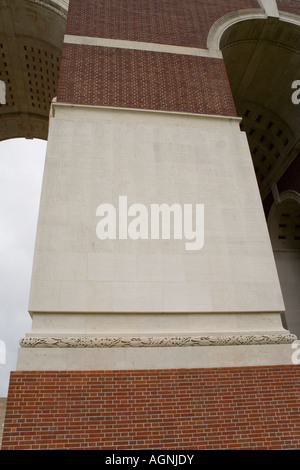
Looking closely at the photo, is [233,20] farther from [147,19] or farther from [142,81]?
[142,81]

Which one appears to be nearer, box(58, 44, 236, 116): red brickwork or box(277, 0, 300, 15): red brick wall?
box(58, 44, 236, 116): red brickwork

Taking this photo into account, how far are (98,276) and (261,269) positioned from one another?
3.73 metres

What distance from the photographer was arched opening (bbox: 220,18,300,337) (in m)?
15.4

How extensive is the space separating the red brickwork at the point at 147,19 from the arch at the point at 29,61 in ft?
8.70

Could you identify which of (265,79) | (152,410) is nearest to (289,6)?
(265,79)

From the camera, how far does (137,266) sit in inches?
324

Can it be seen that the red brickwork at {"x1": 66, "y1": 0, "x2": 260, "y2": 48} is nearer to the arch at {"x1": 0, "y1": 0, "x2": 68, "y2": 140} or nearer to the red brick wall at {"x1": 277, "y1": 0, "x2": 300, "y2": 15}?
the arch at {"x1": 0, "y1": 0, "x2": 68, "y2": 140}

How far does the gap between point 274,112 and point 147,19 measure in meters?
8.04

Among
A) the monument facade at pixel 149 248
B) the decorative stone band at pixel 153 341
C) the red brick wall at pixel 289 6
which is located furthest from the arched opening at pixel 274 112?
the decorative stone band at pixel 153 341

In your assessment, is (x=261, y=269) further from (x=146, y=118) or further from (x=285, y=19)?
(x=285, y=19)

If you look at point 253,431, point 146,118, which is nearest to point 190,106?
point 146,118

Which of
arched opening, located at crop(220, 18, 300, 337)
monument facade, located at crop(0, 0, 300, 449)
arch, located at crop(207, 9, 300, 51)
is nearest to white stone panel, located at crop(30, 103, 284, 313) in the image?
monument facade, located at crop(0, 0, 300, 449)

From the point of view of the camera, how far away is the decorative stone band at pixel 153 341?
7.05m

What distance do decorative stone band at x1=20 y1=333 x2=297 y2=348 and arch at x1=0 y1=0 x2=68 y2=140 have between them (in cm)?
1334
